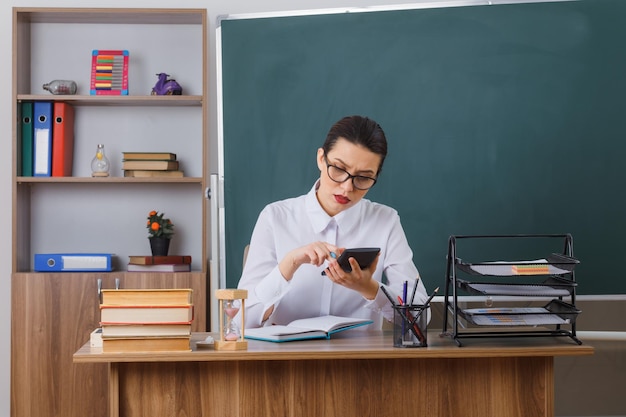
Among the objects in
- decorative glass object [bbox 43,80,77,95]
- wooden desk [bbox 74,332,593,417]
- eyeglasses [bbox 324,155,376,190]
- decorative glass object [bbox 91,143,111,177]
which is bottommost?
wooden desk [bbox 74,332,593,417]

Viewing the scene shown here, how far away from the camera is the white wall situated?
12.8ft

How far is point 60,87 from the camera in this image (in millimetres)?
3768

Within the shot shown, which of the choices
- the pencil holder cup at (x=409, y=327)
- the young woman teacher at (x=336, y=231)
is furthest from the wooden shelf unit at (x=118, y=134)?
the pencil holder cup at (x=409, y=327)

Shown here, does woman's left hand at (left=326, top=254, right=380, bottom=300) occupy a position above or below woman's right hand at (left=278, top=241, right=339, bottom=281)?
below

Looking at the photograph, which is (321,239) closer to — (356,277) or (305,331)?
(356,277)

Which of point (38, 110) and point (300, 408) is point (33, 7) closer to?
point (38, 110)

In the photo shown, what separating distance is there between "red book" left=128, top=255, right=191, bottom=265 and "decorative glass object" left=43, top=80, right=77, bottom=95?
870 mm

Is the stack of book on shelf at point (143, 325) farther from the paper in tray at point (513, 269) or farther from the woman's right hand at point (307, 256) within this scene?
the paper in tray at point (513, 269)

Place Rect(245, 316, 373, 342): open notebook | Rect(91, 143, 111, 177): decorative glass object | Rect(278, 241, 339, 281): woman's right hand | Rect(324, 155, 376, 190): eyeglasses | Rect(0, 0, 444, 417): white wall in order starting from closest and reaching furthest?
Rect(245, 316, 373, 342): open notebook < Rect(278, 241, 339, 281): woman's right hand < Rect(324, 155, 376, 190): eyeglasses < Rect(91, 143, 111, 177): decorative glass object < Rect(0, 0, 444, 417): white wall

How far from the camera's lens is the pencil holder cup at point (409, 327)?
82.8 inches

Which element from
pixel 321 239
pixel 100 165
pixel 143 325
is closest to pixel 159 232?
pixel 100 165

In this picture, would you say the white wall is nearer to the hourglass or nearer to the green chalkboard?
the green chalkboard

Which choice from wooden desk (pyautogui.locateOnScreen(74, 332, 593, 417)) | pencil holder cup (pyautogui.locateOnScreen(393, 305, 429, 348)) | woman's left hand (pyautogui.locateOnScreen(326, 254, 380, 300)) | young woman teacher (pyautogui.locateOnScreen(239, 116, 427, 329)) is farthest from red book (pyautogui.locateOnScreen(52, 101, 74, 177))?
pencil holder cup (pyautogui.locateOnScreen(393, 305, 429, 348))

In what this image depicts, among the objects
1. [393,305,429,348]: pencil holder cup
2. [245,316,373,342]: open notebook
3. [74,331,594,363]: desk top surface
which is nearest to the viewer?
[74,331,594,363]: desk top surface
